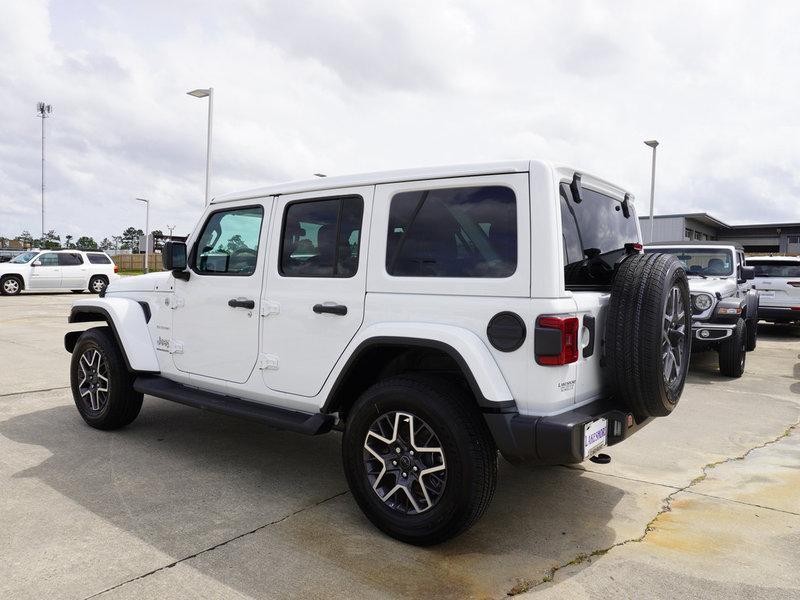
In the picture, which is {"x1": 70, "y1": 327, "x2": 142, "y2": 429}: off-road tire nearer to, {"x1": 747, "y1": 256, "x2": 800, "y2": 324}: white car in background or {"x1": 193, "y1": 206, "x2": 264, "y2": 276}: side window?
{"x1": 193, "y1": 206, "x2": 264, "y2": 276}: side window

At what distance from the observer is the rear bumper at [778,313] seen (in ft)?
40.5

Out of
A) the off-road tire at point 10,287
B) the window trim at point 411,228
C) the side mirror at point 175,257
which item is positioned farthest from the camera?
the off-road tire at point 10,287

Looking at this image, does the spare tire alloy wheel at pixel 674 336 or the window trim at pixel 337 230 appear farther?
the window trim at pixel 337 230

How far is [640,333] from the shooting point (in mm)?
3111

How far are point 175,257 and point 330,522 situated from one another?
2185 mm

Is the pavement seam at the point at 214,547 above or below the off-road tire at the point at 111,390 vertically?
below

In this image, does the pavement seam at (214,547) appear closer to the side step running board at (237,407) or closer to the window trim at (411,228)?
the side step running board at (237,407)

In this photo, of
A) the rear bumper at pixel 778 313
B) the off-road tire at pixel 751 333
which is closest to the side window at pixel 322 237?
the off-road tire at pixel 751 333

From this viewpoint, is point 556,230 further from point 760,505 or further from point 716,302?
point 716,302

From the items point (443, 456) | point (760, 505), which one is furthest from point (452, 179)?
point (760, 505)

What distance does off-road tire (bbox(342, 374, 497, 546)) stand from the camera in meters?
2.94

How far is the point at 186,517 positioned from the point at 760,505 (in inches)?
137

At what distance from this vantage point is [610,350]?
10.5 ft

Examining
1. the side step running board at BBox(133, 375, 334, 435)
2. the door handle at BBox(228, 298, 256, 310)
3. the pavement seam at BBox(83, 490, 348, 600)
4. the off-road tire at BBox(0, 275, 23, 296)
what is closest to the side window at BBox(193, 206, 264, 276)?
the door handle at BBox(228, 298, 256, 310)
